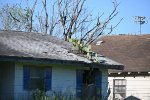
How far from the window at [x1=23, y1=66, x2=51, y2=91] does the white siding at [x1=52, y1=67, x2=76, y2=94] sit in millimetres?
344

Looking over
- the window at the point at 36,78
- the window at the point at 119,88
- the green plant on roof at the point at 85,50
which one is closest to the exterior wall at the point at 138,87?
the window at the point at 119,88

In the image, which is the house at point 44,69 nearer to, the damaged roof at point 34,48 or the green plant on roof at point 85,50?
the damaged roof at point 34,48

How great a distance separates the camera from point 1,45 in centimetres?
1802

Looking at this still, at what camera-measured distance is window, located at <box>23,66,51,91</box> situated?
18.1 metres

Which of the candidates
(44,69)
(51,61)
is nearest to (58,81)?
(44,69)

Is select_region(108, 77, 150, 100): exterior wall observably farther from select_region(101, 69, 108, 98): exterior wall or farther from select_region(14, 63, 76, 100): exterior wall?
select_region(14, 63, 76, 100): exterior wall

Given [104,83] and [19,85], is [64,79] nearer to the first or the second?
[19,85]

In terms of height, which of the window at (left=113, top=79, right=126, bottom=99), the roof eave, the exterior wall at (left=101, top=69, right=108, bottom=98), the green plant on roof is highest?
the green plant on roof

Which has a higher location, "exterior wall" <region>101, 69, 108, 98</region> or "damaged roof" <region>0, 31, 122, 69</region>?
"damaged roof" <region>0, 31, 122, 69</region>

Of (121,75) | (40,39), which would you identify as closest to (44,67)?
(40,39)

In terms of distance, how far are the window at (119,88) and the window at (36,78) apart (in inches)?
386

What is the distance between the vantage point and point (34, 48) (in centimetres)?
1942

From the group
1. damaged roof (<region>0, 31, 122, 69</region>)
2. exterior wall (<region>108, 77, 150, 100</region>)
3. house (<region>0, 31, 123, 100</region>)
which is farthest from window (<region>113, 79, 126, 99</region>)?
damaged roof (<region>0, 31, 122, 69</region>)

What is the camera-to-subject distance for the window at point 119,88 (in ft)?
91.4
